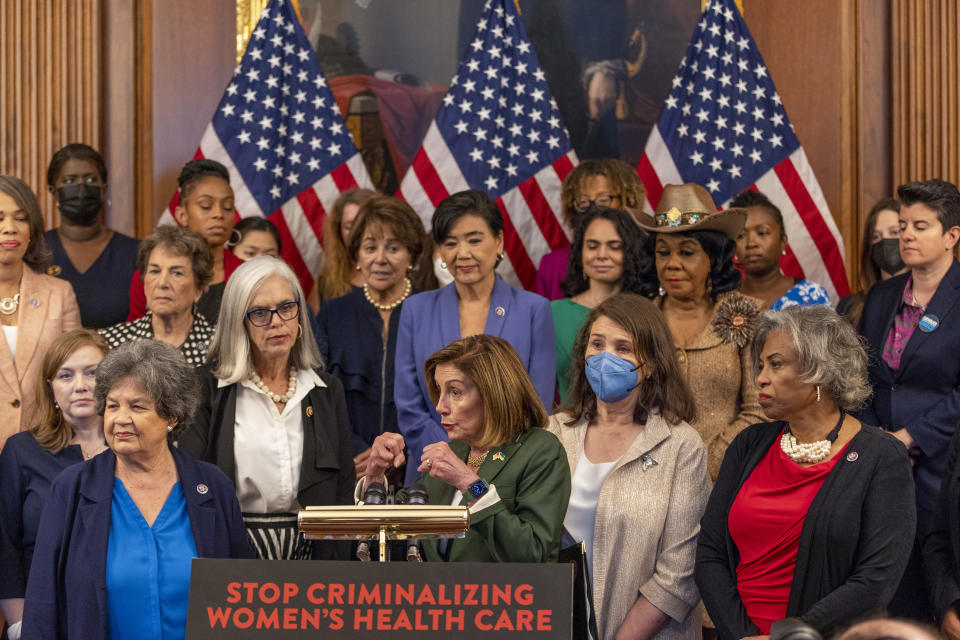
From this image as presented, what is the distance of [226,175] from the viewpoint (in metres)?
6.18

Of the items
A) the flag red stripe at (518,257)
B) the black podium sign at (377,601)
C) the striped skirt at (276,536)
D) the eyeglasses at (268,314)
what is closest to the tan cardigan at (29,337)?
the eyeglasses at (268,314)

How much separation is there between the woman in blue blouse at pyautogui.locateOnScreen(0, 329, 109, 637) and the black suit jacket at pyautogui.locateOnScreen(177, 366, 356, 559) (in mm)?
341

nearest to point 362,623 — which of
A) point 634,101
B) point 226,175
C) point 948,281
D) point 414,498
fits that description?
point 414,498

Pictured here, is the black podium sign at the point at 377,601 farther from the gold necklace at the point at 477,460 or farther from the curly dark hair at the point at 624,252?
the curly dark hair at the point at 624,252

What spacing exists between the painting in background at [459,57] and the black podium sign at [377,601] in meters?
4.77

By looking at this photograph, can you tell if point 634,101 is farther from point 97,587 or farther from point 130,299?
point 97,587

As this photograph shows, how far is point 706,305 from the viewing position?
4988 millimetres

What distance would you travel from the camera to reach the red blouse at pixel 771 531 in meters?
3.64

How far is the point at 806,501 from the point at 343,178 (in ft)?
13.1

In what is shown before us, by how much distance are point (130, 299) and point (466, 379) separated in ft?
8.82

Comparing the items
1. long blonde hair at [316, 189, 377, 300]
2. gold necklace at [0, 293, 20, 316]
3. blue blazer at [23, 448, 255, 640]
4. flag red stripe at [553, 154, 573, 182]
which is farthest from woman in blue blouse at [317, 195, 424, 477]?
flag red stripe at [553, 154, 573, 182]

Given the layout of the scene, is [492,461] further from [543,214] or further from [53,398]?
[543,214]

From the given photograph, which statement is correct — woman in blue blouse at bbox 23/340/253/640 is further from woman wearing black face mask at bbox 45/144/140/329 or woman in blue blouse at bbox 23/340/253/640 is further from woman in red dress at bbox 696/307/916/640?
woman wearing black face mask at bbox 45/144/140/329

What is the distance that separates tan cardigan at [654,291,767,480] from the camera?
4.59 m
